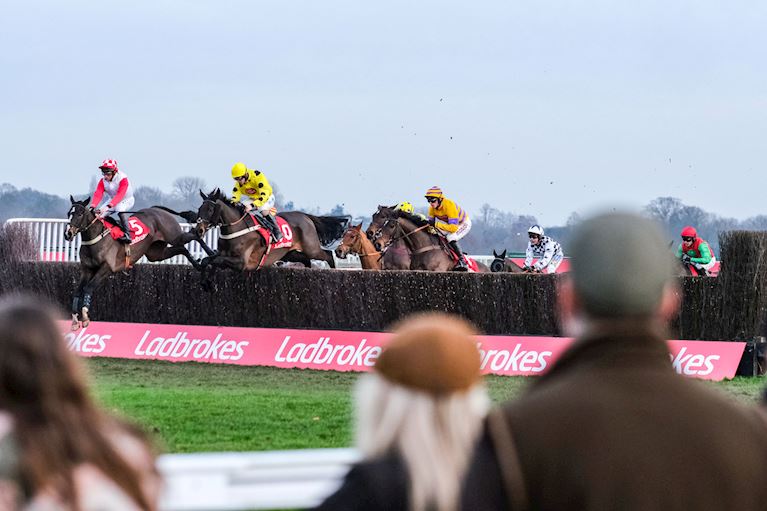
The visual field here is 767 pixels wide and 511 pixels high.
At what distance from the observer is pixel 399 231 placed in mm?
18078

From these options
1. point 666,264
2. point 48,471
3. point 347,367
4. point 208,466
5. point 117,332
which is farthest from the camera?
point 117,332

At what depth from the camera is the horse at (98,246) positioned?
610 inches

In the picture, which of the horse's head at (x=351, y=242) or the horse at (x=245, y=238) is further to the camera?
the horse's head at (x=351, y=242)

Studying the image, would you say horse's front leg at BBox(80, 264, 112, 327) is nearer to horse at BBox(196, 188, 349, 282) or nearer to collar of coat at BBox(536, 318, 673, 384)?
horse at BBox(196, 188, 349, 282)

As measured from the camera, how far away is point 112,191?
16.2m

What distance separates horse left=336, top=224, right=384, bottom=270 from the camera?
59.8ft

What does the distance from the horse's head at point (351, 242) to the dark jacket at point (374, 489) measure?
16.4m

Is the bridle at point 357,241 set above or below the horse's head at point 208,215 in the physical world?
below

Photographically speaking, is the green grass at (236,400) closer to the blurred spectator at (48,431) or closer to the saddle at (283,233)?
the saddle at (283,233)

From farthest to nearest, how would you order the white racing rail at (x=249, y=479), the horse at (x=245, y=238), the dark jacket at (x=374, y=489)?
the horse at (x=245, y=238), the white racing rail at (x=249, y=479), the dark jacket at (x=374, y=489)

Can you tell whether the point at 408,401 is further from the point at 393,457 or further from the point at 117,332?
the point at 117,332

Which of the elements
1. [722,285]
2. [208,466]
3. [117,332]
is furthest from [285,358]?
[208,466]

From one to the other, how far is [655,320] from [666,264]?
0.08m

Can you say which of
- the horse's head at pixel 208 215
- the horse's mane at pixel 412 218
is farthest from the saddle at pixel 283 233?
the horse's mane at pixel 412 218
